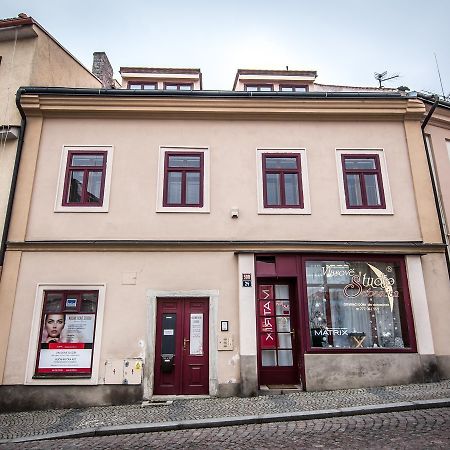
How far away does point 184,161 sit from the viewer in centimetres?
1066

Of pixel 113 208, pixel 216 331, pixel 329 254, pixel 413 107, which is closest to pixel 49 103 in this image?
pixel 113 208

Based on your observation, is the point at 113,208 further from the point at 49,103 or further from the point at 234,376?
the point at 234,376

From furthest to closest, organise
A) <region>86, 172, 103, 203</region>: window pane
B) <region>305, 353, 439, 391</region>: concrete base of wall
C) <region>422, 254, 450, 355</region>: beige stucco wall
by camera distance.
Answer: <region>86, 172, 103, 203</region>: window pane
<region>422, 254, 450, 355</region>: beige stucco wall
<region>305, 353, 439, 391</region>: concrete base of wall

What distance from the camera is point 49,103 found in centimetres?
1066

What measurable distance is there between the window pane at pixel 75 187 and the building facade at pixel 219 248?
0.14ft

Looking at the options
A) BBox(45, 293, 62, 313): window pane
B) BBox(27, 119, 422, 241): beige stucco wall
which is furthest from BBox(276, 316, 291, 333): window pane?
BBox(45, 293, 62, 313): window pane

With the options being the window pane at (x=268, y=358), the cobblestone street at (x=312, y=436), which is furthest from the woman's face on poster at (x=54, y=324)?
the window pane at (x=268, y=358)

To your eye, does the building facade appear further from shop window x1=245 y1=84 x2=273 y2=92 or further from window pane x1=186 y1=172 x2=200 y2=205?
shop window x1=245 y1=84 x2=273 y2=92

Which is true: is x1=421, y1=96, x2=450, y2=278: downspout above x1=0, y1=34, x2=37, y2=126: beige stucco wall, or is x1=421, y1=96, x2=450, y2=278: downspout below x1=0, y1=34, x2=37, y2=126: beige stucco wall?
below

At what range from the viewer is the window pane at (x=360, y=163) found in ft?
35.2

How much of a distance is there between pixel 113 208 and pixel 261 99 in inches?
202

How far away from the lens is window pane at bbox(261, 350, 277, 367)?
9648mm

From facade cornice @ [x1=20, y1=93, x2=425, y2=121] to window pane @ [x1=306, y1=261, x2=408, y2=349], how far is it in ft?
14.1

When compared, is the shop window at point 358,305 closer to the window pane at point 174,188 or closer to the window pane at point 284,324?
the window pane at point 284,324
